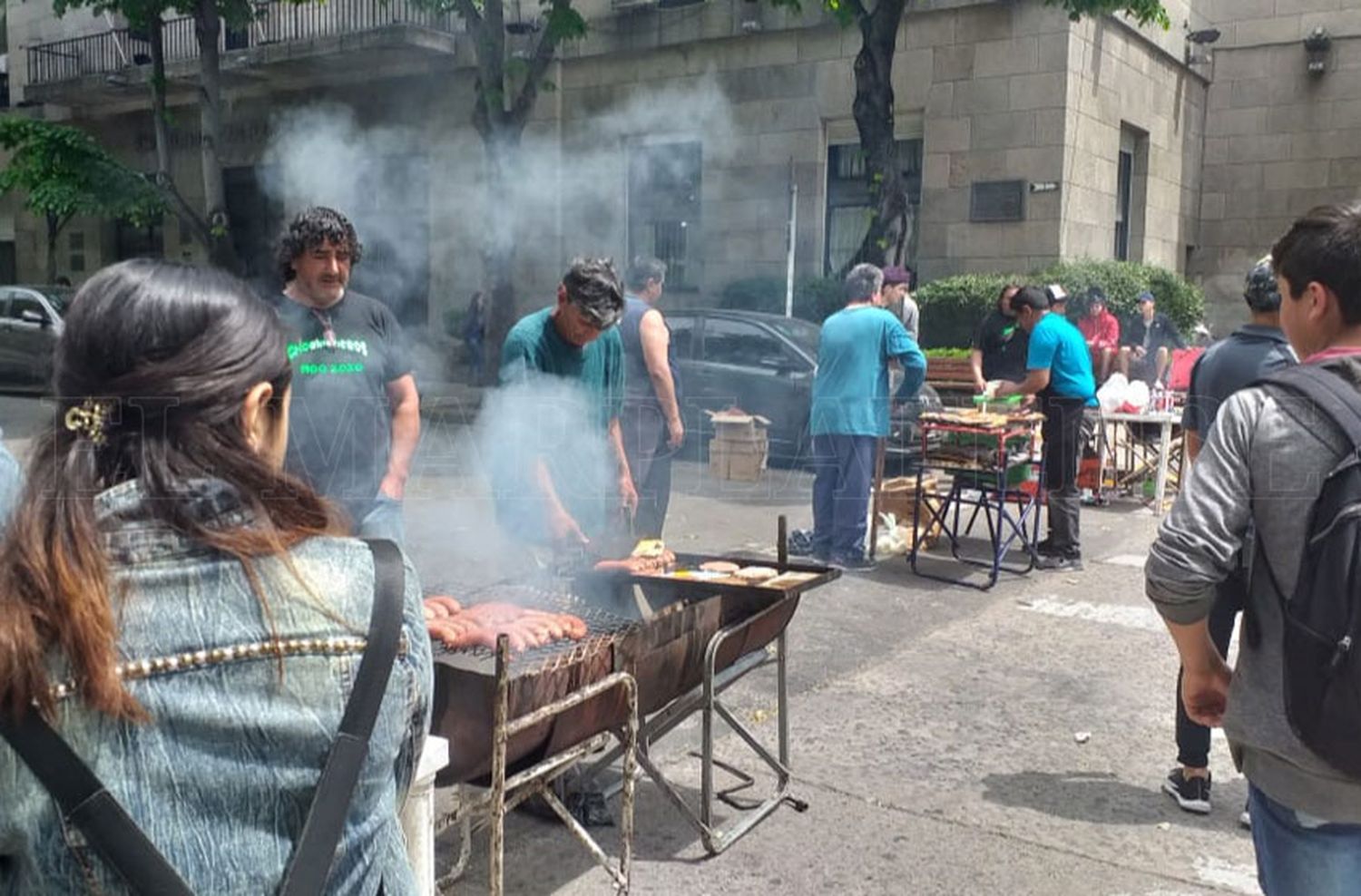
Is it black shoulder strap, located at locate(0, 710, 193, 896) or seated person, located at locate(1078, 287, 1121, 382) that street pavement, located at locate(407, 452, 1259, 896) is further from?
seated person, located at locate(1078, 287, 1121, 382)

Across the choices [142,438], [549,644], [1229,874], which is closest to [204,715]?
[142,438]

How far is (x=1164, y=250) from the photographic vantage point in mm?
17188

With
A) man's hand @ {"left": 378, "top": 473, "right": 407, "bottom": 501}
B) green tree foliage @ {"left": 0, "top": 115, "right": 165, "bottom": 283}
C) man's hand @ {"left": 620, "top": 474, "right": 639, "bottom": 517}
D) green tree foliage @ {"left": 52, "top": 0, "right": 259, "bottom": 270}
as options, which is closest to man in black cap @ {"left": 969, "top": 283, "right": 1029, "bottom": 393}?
man's hand @ {"left": 620, "top": 474, "right": 639, "bottom": 517}

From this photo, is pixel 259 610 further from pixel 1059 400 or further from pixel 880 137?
pixel 880 137

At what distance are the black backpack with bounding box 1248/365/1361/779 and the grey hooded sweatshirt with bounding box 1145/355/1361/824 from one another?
0.02 metres

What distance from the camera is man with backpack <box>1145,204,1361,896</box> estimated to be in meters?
1.93

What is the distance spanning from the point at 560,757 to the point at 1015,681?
294 centimetres

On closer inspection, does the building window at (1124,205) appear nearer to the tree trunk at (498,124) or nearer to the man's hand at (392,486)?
the tree trunk at (498,124)

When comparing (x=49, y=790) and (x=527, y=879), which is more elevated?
(x=49, y=790)

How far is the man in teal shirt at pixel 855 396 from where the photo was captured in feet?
23.2

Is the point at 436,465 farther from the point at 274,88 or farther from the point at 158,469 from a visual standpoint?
the point at 274,88

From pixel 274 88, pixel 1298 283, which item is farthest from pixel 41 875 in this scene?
pixel 274 88

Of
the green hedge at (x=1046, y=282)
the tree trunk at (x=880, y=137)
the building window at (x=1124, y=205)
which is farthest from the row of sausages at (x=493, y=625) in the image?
the building window at (x=1124, y=205)

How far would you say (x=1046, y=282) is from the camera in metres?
13.3
